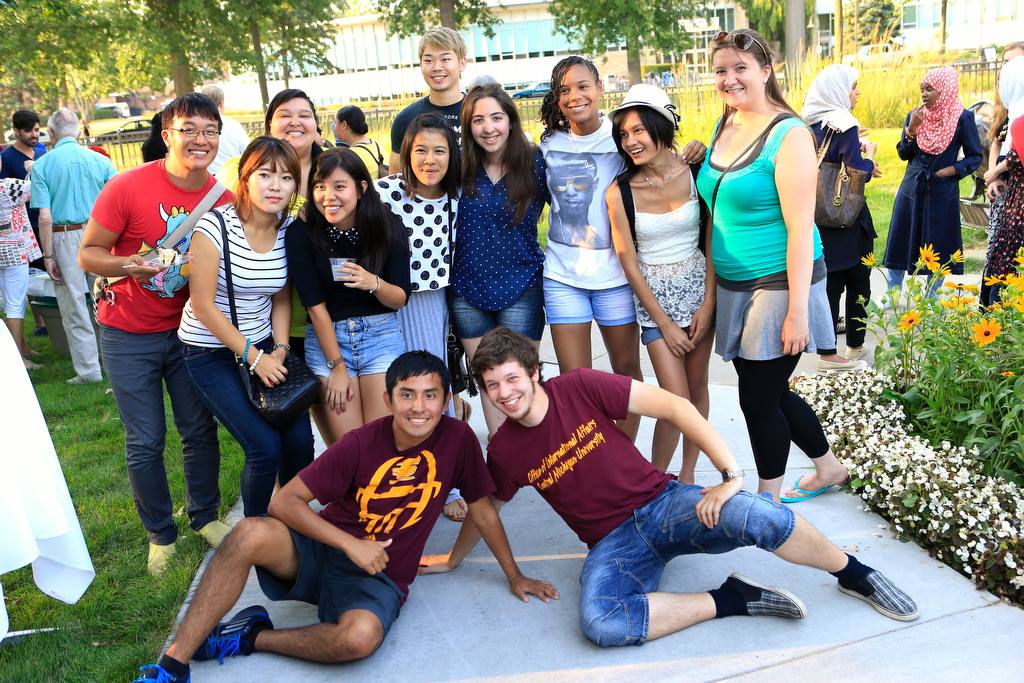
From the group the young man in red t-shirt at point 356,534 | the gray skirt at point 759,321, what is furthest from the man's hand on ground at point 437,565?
the gray skirt at point 759,321

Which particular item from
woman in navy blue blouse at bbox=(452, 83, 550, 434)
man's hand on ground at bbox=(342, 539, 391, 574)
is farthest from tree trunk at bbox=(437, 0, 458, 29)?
man's hand on ground at bbox=(342, 539, 391, 574)

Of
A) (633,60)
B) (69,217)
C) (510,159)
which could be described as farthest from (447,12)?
(510,159)

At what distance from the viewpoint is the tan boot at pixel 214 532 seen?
13.4ft

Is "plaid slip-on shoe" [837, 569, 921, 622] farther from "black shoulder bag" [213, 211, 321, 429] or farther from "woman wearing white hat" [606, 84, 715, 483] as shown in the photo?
"black shoulder bag" [213, 211, 321, 429]

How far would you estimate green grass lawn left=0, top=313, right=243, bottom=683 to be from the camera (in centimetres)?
324

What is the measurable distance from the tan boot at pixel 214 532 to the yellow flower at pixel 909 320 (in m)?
3.19

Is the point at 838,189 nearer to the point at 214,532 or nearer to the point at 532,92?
the point at 214,532

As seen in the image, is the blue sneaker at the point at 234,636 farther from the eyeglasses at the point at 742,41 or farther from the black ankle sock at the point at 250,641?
the eyeglasses at the point at 742,41

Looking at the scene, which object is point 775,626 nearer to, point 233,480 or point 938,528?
point 938,528

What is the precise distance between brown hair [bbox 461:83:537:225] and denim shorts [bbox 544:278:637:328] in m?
0.37

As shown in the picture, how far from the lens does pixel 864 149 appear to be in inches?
236

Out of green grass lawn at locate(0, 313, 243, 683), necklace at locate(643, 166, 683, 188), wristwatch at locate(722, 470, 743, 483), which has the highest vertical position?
necklace at locate(643, 166, 683, 188)

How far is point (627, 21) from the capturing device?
64.6 feet

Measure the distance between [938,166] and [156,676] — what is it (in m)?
5.92
